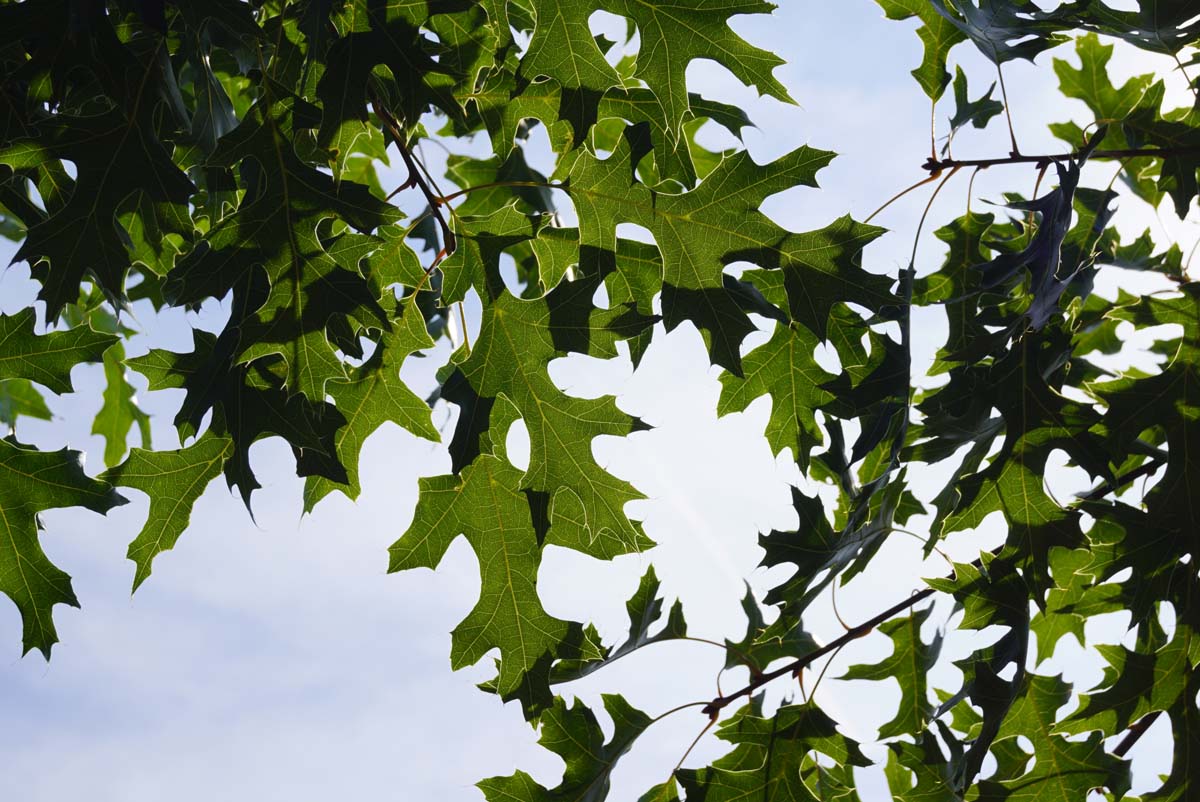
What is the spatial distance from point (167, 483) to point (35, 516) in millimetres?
310

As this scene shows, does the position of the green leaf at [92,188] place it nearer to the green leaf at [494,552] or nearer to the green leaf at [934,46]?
the green leaf at [494,552]

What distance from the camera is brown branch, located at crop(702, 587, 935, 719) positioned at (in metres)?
1.84

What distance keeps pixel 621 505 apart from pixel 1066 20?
1086 millimetres

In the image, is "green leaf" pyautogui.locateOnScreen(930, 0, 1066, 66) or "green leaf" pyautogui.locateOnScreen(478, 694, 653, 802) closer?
"green leaf" pyautogui.locateOnScreen(930, 0, 1066, 66)

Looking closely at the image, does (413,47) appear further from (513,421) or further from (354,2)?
(513,421)

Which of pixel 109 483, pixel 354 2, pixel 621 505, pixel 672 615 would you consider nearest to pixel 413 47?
Answer: pixel 354 2

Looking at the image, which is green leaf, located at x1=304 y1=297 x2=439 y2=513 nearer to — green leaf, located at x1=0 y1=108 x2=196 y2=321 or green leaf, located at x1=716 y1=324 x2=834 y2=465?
green leaf, located at x1=0 y1=108 x2=196 y2=321

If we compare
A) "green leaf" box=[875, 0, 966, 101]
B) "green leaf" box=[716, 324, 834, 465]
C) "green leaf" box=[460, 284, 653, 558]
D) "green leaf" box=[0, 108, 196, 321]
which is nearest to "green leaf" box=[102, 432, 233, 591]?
"green leaf" box=[0, 108, 196, 321]

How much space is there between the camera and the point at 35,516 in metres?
1.81

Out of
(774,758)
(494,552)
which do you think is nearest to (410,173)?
(494,552)

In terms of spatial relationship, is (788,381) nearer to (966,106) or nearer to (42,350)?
(966,106)

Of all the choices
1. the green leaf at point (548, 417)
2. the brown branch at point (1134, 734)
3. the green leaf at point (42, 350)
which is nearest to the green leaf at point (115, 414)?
the green leaf at point (42, 350)

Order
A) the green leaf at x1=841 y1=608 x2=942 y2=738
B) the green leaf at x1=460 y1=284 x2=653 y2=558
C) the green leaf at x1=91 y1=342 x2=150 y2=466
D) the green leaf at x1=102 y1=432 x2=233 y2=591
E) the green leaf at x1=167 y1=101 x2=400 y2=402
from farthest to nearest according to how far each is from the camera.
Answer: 1. the green leaf at x1=91 y1=342 x2=150 y2=466
2. the green leaf at x1=841 y1=608 x2=942 y2=738
3. the green leaf at x1=102 y1=432 x2=233 y2=591
4. the green leaf at x1=460 y1=284 x2=653 y2=558
5. the green leaf at x1=167 y1=101 x2=400 y2=402

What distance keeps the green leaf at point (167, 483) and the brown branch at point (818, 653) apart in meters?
1.04
